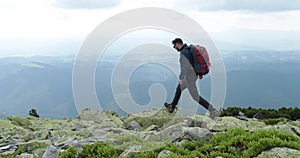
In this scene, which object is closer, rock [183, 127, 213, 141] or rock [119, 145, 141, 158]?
rock [119, 145, 141, 158]

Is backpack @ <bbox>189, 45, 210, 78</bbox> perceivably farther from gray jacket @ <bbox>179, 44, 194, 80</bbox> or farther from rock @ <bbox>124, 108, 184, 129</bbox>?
rock @ <bbox>124, 108, 184, 129</bbox>

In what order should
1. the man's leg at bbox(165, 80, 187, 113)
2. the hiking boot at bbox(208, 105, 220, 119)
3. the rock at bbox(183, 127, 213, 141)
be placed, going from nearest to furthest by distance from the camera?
the rock at bbox(183, 127, 213, 141) → the man's leg at bbox(165, 80, 187, 113) → the hiking boot at bbox(208, 105, 220, 119)

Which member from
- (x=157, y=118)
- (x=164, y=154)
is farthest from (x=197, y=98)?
(x=164, y=154)

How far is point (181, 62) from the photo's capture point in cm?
1344

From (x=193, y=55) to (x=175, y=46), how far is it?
94cm

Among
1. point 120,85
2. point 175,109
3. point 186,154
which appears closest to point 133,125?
point 175,109

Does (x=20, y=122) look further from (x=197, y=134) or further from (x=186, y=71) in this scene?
(x=197, y=134)

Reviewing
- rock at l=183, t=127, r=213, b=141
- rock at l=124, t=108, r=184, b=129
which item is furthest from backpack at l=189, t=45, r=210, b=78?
rock at l=183, t=127, r=213, b=141

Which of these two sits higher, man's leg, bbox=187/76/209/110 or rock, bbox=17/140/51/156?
man's leg, bbox=187/76/209/110

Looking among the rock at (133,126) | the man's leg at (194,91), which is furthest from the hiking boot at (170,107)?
the rock at (133,126)

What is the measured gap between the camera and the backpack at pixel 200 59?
43.0ft

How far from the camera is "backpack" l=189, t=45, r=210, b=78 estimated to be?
43.0 ft

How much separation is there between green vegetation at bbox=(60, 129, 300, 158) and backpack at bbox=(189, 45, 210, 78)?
12.4 feet

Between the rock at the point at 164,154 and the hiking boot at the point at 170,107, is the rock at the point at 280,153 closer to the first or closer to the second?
the rock at the point at 164,154
